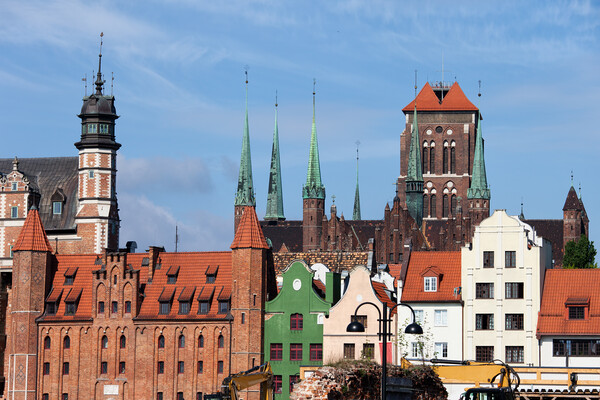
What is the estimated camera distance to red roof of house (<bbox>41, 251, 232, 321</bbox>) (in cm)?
11281

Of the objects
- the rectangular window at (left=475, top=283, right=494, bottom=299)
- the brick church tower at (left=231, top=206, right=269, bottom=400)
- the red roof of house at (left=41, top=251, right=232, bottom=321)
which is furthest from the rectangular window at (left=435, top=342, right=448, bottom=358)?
the red roof of house at (left=41, top=251, right=232, bottom=321)

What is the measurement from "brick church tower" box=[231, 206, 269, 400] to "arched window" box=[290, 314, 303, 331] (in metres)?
2.80

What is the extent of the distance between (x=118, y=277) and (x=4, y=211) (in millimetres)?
22566

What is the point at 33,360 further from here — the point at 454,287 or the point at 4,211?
the point at 454,287

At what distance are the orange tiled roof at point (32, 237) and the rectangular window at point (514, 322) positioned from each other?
4090 centimetres

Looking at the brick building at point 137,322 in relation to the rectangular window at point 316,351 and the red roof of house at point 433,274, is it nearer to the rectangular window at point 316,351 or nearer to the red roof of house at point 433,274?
the rectangular window at point 316,351

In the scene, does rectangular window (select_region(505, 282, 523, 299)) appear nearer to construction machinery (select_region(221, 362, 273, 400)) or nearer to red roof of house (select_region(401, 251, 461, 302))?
red roof of house (select_region(401, 251, 461, 302))

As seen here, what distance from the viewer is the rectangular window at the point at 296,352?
108m

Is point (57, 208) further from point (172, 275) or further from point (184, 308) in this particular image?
point (184, 308)

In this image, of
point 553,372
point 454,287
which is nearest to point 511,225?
point 454,287

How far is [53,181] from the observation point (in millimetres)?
135500

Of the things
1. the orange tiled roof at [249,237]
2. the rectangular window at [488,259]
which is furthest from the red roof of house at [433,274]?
the orange tiled roof at [249,237]

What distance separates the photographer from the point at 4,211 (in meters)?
132

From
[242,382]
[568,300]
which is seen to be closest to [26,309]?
[568,300]
